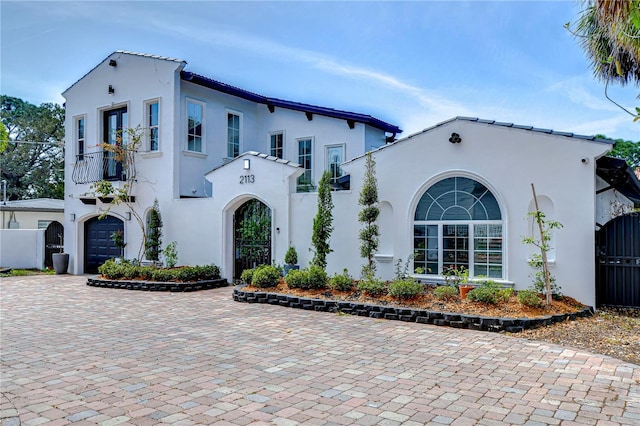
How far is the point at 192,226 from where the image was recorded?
1544 centimetres

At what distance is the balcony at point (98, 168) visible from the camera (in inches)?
671

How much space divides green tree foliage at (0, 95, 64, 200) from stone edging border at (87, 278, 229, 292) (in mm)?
26839

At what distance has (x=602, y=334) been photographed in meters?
7.75

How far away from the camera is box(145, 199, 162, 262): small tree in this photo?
15.4 meters

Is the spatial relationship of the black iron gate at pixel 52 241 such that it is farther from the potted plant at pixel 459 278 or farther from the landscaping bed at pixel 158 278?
the potted plant at pixel 459 278

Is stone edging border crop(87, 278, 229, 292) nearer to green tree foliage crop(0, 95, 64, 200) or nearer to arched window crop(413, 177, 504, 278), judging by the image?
arched window crop(413, 177, 504, 278)

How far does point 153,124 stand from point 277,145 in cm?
463

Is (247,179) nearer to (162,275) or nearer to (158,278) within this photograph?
(162,275)

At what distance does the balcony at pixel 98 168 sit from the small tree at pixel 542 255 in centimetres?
1312

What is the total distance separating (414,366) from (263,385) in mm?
1987

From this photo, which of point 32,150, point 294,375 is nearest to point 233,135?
point 294,375

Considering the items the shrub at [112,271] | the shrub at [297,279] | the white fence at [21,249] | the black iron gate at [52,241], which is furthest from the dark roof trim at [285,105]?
the white fence at [21,249]

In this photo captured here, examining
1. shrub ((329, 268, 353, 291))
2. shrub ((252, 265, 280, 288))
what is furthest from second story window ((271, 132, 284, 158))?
shrub ((329, 268, 353, 291))

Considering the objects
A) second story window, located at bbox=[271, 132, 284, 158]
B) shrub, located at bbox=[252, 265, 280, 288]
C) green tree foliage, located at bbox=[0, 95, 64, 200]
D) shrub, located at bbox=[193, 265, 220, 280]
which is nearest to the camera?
shrub, located at bbox=[252, 265, 280, 288]
